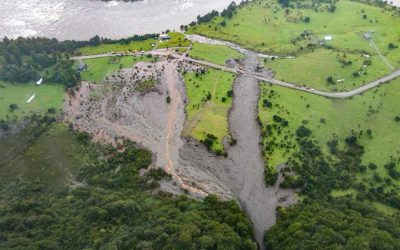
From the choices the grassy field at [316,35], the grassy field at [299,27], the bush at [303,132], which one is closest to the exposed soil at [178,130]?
the bush at [303,132]

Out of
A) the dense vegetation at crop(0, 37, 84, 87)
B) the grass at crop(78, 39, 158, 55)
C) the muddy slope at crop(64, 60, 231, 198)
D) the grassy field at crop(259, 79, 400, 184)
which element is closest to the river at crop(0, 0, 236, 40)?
the grass at crop(78, 39, 158, 55)

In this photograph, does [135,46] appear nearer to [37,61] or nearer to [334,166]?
[37,61]

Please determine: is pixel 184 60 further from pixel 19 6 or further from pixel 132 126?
pixel 19 6

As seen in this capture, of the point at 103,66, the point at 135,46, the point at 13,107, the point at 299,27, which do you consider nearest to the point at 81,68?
the point at 103,66

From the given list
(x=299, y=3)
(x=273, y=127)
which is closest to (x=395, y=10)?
(x=299, y=3)

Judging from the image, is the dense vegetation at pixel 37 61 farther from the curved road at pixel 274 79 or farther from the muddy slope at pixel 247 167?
the muddy slope at pixel 247 167

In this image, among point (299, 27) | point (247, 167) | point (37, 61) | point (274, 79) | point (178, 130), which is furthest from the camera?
point (299, 27)

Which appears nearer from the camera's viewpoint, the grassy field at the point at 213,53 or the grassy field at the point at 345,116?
the grassy field at the point at 345,116
